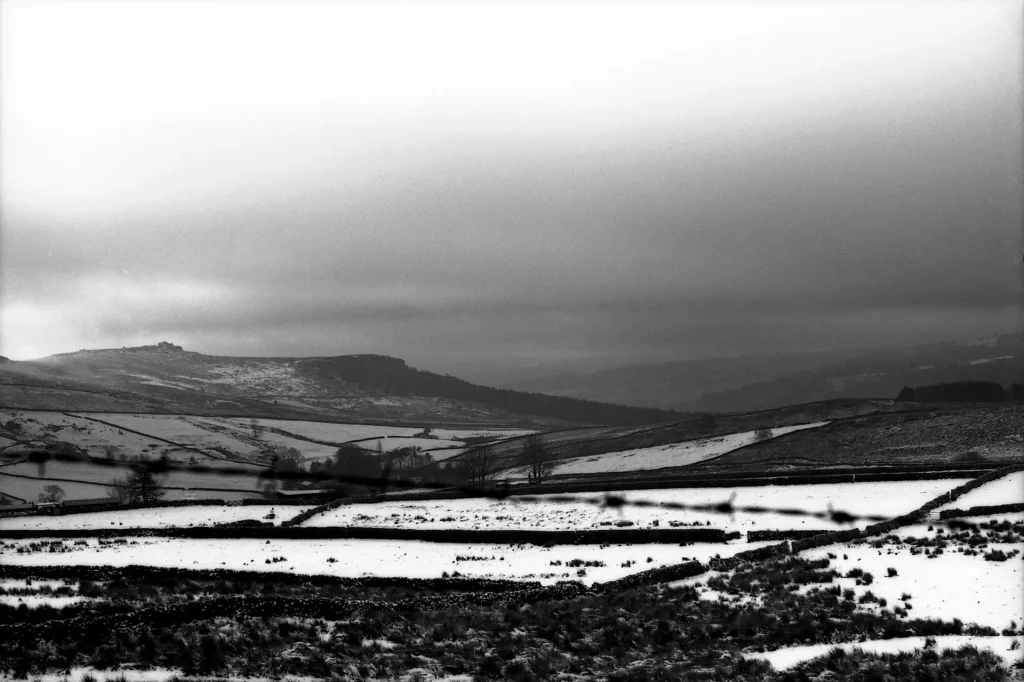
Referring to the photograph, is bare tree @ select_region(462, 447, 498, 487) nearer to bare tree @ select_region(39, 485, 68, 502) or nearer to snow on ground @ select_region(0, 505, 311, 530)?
snow on ground @ select_region(0, 505, 311, 530)

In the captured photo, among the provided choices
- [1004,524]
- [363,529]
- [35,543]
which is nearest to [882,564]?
[1004,524]

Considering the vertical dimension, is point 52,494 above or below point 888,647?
below

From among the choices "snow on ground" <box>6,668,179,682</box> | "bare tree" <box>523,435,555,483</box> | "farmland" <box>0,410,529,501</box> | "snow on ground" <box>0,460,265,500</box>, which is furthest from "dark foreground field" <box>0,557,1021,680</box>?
"farmland" <box>0,410,529,501</box>

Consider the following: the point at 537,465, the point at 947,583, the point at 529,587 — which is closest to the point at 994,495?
the point at 947,583

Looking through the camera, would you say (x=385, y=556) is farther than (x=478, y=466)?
No

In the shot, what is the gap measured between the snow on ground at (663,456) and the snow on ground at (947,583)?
63.6 metres

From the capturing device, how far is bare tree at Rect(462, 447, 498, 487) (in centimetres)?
9534

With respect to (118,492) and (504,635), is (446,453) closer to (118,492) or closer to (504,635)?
(118,492)

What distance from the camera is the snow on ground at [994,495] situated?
3903cm

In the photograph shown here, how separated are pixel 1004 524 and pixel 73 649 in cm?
3172

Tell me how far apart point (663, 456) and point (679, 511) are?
4829 cm

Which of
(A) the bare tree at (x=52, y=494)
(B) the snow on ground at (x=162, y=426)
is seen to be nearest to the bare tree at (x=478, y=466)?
(A) the bare tree at (x=52, y=494)

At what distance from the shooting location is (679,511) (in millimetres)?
51875

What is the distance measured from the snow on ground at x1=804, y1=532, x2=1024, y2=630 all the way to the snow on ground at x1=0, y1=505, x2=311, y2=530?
3841cm
